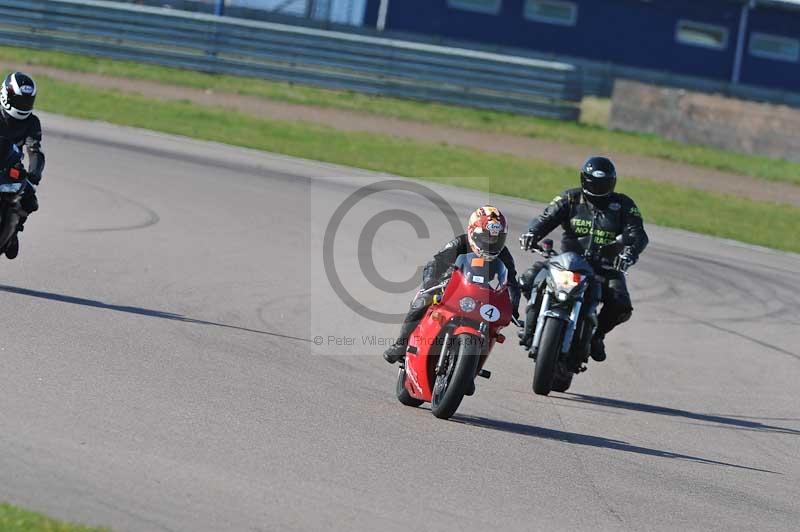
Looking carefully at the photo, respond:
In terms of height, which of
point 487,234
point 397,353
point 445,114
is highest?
point 445,114

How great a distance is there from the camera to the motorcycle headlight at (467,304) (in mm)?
8086

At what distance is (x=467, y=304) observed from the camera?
26.6ft

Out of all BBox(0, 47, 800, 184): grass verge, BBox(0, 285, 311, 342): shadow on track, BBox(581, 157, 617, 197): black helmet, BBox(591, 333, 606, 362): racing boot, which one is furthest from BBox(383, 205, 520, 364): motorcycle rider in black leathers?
BBox(0, 47, 800, 184): grass verge

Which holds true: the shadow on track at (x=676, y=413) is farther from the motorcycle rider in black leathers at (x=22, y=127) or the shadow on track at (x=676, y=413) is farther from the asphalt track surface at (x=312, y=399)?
the motorcycle rider in black leathers at (x=22, y=127)

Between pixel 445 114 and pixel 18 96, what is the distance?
685 inches

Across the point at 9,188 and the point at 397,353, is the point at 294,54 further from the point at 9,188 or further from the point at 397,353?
the point at 397,353

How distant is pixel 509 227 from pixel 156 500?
11.7 metres

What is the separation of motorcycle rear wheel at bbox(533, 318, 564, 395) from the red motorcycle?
101 centimetres

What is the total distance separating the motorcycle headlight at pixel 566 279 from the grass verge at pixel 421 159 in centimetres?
1005

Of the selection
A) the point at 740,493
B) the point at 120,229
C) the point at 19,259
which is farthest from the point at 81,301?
the point at 740,493

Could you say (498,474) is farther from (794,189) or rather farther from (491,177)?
(794,189)

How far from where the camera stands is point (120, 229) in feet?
45.9

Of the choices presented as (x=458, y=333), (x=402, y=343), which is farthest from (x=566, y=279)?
(x=458, y=333)

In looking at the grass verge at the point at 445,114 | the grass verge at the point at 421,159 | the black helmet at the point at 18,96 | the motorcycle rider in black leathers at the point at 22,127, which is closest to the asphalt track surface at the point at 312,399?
the motorcycle rider in black leathers at the point at 22,127
